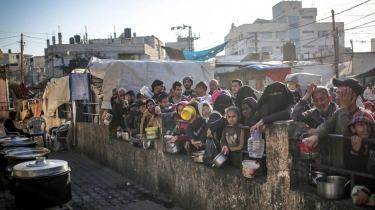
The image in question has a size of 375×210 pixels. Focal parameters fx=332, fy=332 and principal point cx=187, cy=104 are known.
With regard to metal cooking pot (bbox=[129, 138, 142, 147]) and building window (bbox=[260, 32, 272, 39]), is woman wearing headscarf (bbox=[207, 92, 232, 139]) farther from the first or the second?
building window (bbox=[260, 32, 272, 39])

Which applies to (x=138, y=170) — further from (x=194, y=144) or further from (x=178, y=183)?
(x=194, y=144)

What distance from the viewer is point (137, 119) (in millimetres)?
8414

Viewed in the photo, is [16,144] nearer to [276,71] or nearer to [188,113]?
[188,113]

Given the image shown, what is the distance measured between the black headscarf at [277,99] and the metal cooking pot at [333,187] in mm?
1183

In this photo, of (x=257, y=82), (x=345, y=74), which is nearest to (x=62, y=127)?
(x=257, y=82)

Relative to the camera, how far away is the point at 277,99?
4434 mm

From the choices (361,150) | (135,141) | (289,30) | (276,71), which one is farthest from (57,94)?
(289,30)

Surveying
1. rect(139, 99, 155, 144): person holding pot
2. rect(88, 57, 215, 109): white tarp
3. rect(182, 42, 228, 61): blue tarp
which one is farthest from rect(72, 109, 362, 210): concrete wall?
rect(182, 42, 228, 61): blue tarp

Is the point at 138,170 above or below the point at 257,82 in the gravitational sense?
below

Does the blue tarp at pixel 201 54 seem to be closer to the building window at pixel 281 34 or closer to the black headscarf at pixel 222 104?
the black headscarf at pixel 222 104

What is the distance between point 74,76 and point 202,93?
24.8 ft

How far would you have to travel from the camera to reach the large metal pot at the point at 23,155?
251 inches

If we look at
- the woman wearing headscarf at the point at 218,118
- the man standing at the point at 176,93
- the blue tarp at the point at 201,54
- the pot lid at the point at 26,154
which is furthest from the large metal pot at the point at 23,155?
the blue tarp at the point at 201,54

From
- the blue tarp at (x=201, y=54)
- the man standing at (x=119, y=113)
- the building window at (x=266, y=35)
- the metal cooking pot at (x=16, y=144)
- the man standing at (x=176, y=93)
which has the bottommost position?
the metal cooking pot at (x=16, y=144)
